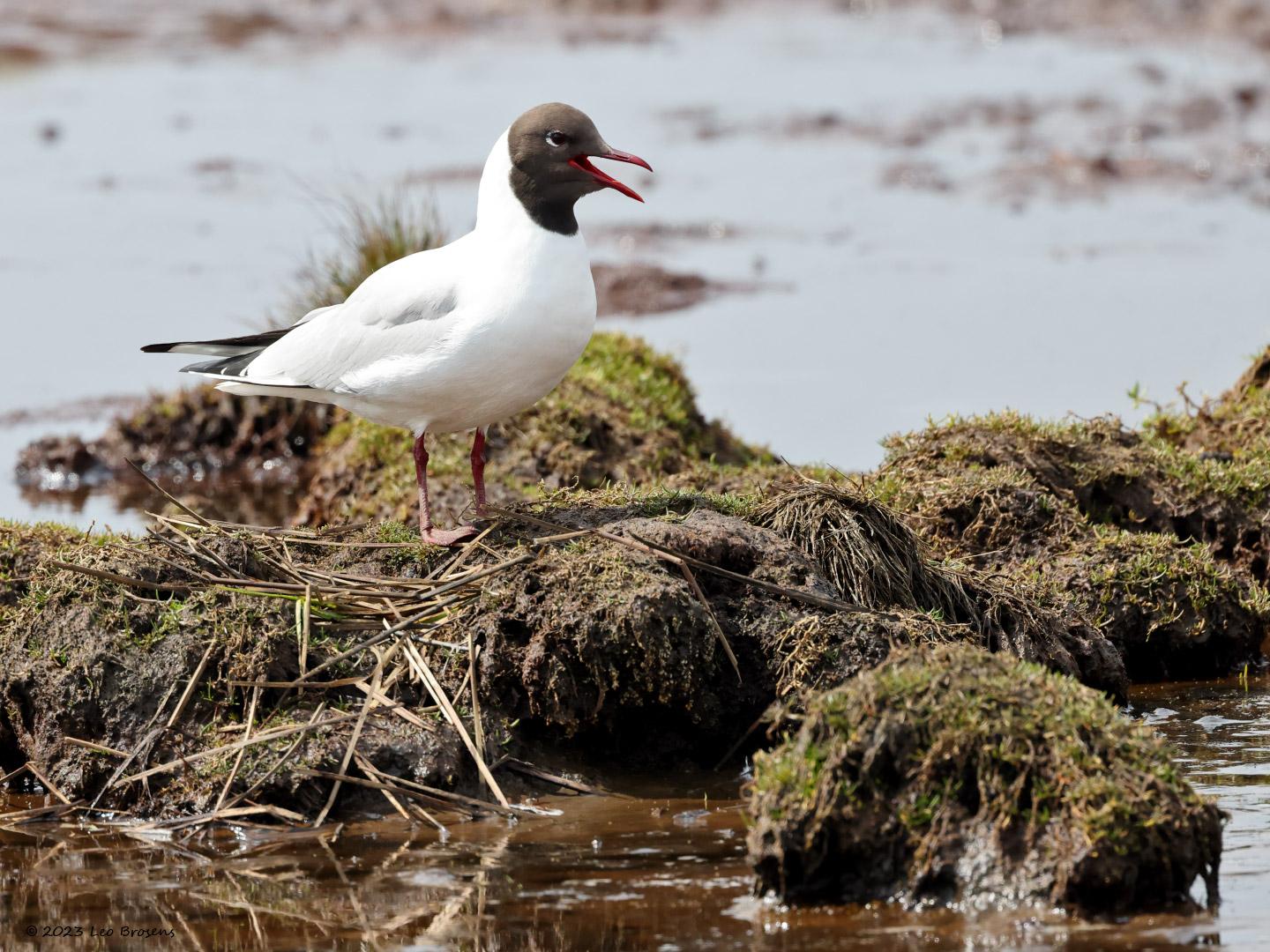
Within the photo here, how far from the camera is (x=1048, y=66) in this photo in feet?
Result: 83.7

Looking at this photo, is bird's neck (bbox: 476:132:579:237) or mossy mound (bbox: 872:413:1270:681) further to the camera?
mossy mound (bbox: 872:413:1270:681)

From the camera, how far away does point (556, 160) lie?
7117 millimetres

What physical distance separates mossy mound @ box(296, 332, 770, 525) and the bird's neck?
243 cm

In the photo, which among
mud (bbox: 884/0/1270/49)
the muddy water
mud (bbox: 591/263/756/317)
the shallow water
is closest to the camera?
the muddy water

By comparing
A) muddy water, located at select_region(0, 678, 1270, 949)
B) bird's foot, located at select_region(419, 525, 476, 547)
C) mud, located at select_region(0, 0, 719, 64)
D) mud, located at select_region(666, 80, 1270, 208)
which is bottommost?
muddy water, located at select_region(0, 678, 1270, 949)

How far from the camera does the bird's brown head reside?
710 cm

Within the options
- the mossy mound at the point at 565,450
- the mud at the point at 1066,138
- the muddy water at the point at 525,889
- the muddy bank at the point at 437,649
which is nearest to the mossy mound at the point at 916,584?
the muddy bank at the point at 437,649

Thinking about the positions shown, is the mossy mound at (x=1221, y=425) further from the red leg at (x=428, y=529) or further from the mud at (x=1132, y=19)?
the mud at (x=1132, y=19)

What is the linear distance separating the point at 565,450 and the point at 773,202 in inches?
377

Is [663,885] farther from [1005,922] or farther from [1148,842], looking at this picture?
[1148,842]

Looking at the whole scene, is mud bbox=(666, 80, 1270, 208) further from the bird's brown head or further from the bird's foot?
the bird's foot

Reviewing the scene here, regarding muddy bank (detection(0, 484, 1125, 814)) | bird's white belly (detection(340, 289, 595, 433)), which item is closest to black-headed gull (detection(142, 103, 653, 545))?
bird's white belly (detection(340, 289, 595, 433))

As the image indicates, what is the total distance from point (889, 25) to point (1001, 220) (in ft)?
46.9

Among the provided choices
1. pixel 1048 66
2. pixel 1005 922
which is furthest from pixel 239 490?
pixel 1048 66
